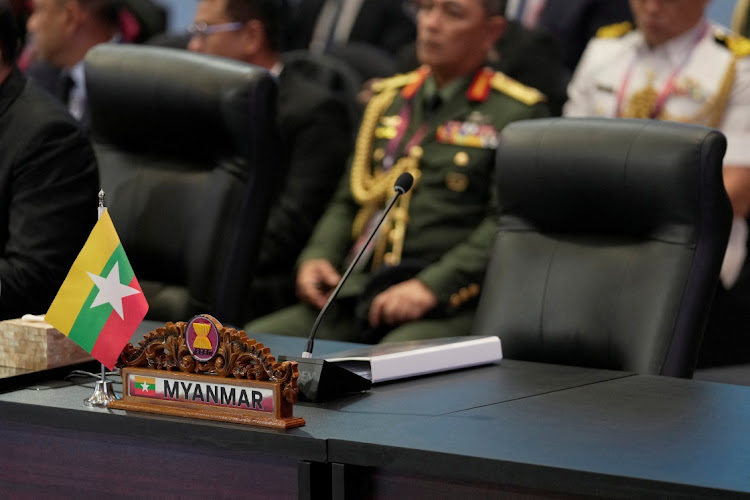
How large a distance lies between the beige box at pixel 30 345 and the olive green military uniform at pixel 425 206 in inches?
51.6

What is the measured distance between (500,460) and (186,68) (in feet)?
5.04

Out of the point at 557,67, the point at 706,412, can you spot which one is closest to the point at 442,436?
the point at 706,412

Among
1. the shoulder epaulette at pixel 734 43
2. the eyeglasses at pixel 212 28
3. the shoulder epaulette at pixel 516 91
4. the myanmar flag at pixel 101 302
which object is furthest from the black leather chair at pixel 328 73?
the myanmar flag at pixel 101 302

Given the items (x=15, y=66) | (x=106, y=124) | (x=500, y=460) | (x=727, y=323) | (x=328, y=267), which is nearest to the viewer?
(x=500, y=460)

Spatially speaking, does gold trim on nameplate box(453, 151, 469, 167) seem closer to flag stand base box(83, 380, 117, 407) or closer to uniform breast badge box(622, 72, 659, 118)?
uniform breast badge box(622, 72, 659, 118)

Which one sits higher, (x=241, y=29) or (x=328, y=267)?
(x=241, y=29)

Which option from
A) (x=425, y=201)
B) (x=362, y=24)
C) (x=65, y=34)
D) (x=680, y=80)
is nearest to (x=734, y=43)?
(x=680, y=80)

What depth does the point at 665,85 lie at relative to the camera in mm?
3434

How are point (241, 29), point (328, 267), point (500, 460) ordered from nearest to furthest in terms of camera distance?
point (500, 460), point (328, 267), point (241, 29)

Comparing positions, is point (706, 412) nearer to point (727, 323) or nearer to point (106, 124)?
point (106, 124)

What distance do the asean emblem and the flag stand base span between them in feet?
0.51

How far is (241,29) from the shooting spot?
3.86m

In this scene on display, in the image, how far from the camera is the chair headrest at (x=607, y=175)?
2.12 meters

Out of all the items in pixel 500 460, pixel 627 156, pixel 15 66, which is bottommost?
pixel 500 460
